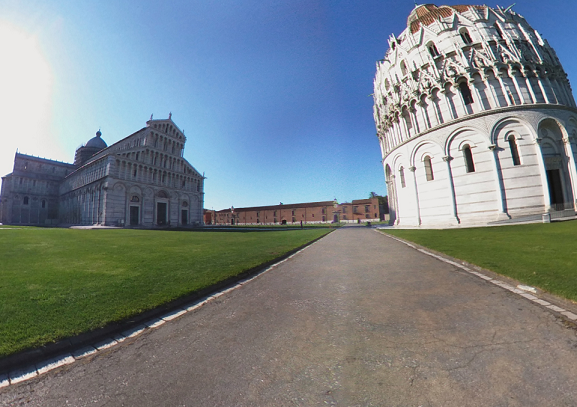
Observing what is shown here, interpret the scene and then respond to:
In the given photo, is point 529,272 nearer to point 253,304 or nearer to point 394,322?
point 394,322

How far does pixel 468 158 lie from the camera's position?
67.7 feet

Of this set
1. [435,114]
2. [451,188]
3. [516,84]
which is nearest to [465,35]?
[516,84]

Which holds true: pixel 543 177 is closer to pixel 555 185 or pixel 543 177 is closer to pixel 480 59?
pixel 555 185

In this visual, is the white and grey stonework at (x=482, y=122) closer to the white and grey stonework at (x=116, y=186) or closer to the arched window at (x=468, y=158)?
the arched window at (x=468, y=158)

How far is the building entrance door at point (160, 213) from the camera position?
151 ft

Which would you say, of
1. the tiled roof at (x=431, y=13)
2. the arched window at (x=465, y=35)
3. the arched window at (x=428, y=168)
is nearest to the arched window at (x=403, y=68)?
the tiled roof at (x=431, y=13)

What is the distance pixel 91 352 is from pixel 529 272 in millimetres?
8349

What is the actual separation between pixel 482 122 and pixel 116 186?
169 ft

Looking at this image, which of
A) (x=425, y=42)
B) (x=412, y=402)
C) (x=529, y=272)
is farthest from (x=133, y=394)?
(x=425, y=42)

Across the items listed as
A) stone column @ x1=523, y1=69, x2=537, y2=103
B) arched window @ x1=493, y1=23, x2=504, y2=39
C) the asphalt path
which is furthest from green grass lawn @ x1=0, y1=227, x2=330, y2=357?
arched window @ x1=493, y1=23, x2=504, y2=39

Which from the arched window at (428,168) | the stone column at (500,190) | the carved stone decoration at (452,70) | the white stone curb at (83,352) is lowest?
the white stone curb at (83,352)

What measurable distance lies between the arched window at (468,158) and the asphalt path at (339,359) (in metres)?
21.1

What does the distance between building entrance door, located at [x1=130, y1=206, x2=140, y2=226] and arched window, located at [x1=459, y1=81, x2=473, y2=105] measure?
169 ft

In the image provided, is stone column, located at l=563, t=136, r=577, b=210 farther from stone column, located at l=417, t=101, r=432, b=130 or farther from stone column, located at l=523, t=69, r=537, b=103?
stone column, located at l=417, t=101, r=432, b=130
